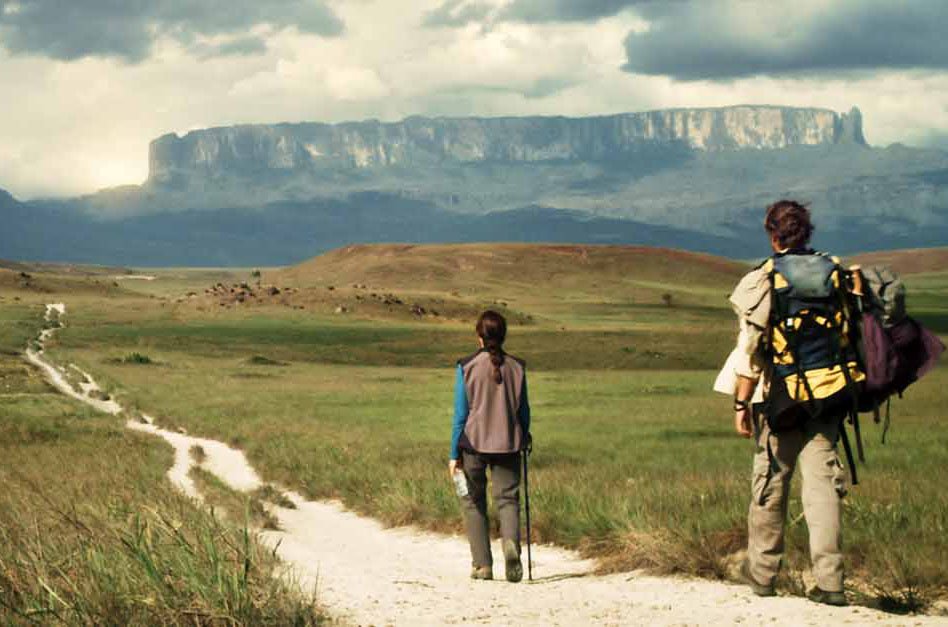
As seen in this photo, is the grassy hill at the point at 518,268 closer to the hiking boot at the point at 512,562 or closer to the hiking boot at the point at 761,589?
the hiking boot at the point at 512,562

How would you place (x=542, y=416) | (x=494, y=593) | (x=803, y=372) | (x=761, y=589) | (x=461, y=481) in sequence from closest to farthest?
1. (x=803, y=372)
2. (x=761, y=589)
3. (x=494, y=593)
4. (x=461, y=481)
5. (x=542, y=416)

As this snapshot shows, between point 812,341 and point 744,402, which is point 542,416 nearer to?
point 744,402

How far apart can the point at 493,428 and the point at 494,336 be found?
78cm

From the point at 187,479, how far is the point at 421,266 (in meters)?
152

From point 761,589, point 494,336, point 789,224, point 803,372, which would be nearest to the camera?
point 803,372

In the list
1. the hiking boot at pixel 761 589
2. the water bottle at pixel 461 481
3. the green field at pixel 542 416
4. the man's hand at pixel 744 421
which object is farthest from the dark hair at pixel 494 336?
the hiking boot at pixel 761 589

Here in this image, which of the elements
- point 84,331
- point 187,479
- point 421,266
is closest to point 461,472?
point 187,479

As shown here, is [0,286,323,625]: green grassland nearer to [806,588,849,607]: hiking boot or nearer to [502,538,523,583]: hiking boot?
[502,538,523,583]: hiking boot

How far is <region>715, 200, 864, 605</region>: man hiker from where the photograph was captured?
8.94m

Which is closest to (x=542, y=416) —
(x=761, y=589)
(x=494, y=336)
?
(x=494, y=336)

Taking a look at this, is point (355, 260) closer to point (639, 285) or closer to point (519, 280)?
point (519, 280)

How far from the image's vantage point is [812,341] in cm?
901

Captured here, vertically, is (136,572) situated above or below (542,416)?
above

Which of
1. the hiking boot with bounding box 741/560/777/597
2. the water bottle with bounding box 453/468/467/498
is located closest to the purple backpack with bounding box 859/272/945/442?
the hiking boot with bounding box 741/560/777/597
